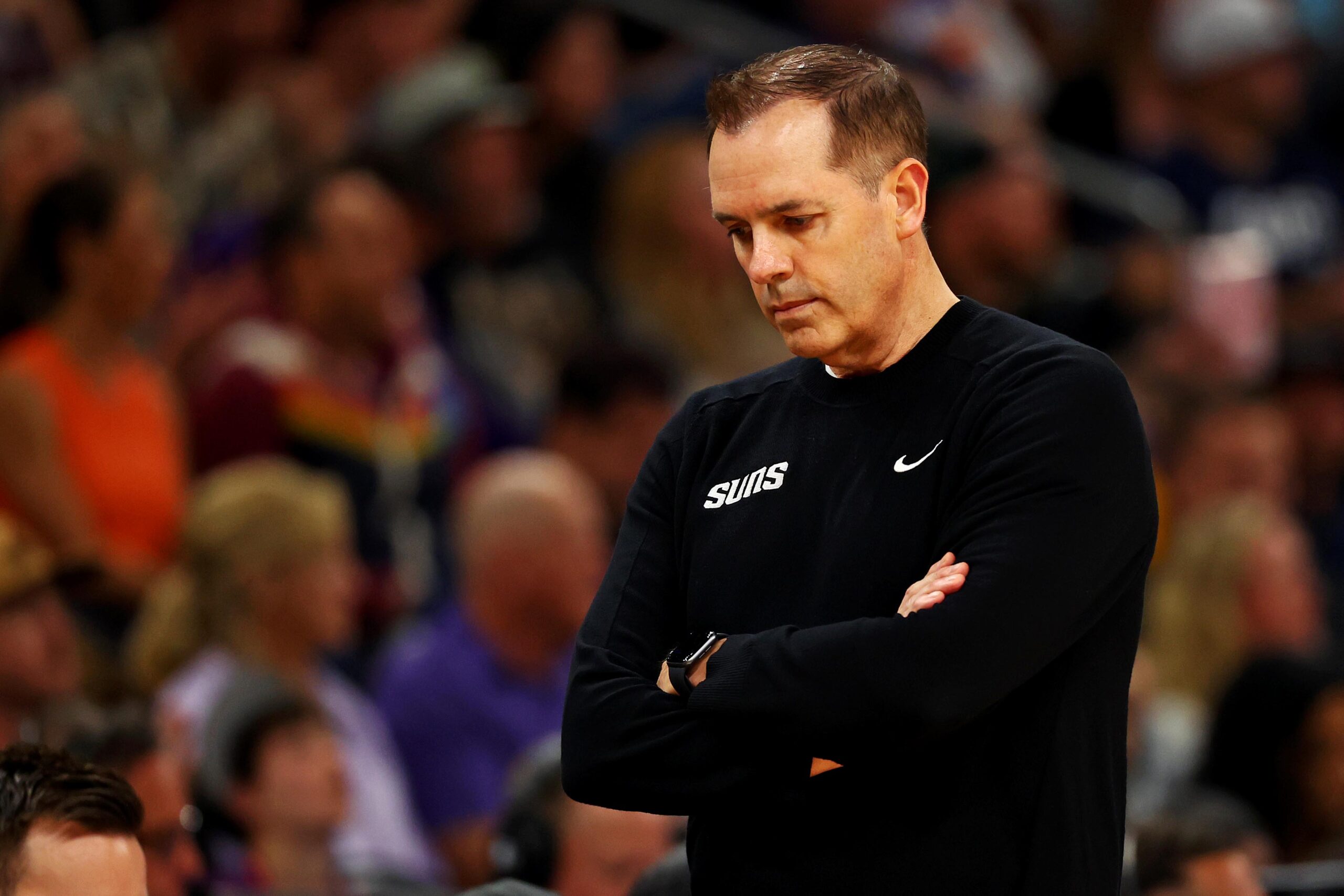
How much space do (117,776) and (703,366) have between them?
4567 millimetres

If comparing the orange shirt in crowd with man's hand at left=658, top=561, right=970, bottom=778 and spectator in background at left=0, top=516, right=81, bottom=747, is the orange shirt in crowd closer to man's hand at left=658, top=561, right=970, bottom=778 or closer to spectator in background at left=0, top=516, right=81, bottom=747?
spectator in background at left=0, top=516, right=81, bottom=747

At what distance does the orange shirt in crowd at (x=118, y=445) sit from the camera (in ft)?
17.4

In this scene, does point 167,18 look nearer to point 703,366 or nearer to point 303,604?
point 703,366

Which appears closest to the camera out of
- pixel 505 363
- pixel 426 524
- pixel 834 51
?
pixel 834 51

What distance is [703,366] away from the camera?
23.1 feet

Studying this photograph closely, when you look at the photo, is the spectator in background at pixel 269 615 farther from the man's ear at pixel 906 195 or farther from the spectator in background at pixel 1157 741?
the man's ear at pixel 906 195

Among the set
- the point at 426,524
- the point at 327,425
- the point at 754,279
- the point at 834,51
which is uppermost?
the point at 834,51

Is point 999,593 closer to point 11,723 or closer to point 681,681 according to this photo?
point 681,681

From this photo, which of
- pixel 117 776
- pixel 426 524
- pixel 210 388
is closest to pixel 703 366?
pixel 426 524

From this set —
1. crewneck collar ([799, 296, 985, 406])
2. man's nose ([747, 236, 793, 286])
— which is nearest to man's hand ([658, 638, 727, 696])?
crewneck collar ([799, 296, 985, 406])

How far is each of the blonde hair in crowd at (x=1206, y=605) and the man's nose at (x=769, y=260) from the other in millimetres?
4624

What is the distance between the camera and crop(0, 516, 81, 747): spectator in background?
14.5ft

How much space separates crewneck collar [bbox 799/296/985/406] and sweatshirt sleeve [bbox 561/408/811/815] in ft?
0.80

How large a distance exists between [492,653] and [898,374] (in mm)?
3304
